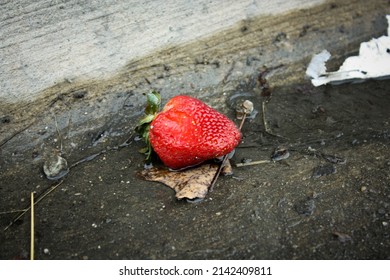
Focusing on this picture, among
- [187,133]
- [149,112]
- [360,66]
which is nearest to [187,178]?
[187,133]

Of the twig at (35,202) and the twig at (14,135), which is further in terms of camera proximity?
the twig at (14,135)

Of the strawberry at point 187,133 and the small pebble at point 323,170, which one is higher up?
the strawberry at point 187,133

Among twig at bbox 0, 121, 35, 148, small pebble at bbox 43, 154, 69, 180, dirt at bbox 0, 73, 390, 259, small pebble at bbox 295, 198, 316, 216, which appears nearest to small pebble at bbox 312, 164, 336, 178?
dirt at bbox 0, 73, 390, 259

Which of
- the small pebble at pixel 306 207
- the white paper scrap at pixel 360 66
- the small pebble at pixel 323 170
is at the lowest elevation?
the small pebble at pixel 306 207

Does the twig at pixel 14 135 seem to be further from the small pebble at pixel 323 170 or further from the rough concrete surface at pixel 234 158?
the small pebble at pixel 323 170

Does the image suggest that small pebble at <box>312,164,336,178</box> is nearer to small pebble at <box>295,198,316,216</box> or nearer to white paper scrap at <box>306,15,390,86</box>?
small pebble at <box>295,198,316,216</box>

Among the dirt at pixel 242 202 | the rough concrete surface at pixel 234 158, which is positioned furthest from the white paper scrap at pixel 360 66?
the dirt at pixel 242 202
